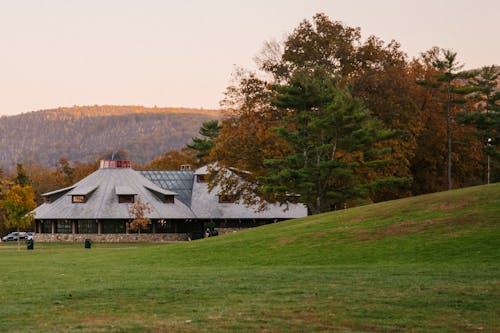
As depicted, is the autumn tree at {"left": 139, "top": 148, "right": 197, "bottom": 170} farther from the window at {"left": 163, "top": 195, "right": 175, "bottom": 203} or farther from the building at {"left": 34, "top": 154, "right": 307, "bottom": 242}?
the window at {"left": 163, "top": 195, "right": 175, "bottom": 203}

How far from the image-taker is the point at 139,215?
Result: 263 feet

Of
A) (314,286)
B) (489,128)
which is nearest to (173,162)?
(489,128)

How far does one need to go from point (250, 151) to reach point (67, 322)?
48705 mm

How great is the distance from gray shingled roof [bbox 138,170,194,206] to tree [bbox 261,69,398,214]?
3320 cm

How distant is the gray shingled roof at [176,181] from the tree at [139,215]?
348 inches

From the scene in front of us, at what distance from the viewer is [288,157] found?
57.3 meters

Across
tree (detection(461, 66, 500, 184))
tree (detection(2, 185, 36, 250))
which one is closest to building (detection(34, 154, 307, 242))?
tree (detection(2, 185, 36, 250))

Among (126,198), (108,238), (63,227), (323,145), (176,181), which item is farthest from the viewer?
(176,181)

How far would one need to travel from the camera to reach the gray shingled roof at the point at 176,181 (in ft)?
305

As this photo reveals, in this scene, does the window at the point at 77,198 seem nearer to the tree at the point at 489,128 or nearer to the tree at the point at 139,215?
the tree at the point at 139,215

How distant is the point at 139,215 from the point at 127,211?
154 inches

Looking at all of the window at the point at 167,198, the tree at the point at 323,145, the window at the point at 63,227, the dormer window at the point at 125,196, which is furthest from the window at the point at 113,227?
→ the tree at the point at 323,145

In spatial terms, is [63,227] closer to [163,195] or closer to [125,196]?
[125,196]

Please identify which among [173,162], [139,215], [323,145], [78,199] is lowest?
[139,215]
